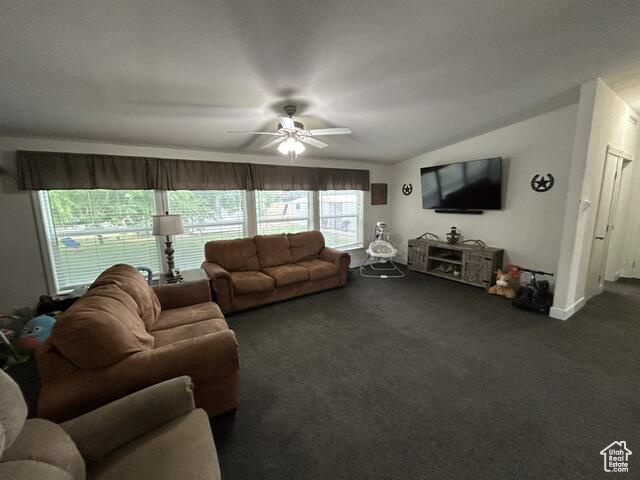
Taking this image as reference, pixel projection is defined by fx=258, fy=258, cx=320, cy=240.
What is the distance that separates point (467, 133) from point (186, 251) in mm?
4597

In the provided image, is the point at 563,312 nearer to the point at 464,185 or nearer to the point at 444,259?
the point at 444,259

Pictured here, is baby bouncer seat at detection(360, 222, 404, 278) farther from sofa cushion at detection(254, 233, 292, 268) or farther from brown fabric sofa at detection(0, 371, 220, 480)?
brown fabric sofa at detection(0, 371, 220, 480)

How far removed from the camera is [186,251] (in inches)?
151

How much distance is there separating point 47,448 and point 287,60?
2360 mm

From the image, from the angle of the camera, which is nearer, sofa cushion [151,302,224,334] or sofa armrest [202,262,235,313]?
sofa cushion [151,302,224,334]

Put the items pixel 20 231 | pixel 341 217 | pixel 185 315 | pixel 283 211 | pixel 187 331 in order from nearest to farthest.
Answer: pixel 187 331, pixel 185 315, pixel 20 231, pixel 283 211, pixel 341 217

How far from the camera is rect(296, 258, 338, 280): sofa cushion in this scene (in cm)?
374

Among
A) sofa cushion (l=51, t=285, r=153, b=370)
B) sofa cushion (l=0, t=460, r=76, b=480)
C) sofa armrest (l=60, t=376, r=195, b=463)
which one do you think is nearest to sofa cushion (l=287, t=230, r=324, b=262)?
sofa cushion (l=51, t=285, r=153, b=370)

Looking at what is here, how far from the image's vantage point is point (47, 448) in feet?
2.79

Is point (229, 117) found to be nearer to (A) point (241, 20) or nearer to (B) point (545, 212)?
(A) point (241, 20)

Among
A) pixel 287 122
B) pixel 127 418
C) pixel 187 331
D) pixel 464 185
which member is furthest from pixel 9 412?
pixel 464 185

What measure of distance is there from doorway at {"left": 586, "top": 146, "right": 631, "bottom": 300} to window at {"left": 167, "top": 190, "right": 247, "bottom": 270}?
4718 mm

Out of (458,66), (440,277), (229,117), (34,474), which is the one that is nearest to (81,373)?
(34,474)

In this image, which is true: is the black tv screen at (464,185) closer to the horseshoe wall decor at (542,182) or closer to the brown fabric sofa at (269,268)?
the horseshoe wall decor at (542,182)
